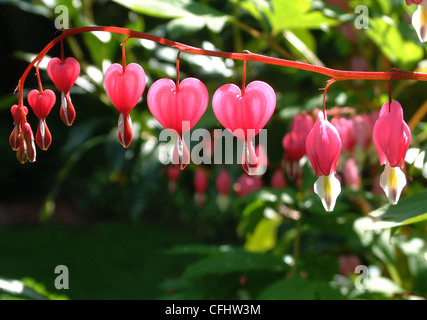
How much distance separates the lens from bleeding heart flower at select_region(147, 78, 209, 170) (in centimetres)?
70

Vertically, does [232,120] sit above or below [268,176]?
below

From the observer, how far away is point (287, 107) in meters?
1.60

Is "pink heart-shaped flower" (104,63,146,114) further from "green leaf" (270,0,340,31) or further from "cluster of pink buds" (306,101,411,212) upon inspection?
"green leaf" (270,0,340,31)

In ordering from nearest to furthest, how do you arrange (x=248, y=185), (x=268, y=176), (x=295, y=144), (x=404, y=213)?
(x=404, y=213) < (x=295, y=144) < (x=248, y=185) < (x=268, y=176)

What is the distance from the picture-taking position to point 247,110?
0.69 meters

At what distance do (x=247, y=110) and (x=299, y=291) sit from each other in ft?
1.64

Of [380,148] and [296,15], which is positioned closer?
[380,148]

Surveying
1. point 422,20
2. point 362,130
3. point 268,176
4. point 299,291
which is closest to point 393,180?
point 422,20

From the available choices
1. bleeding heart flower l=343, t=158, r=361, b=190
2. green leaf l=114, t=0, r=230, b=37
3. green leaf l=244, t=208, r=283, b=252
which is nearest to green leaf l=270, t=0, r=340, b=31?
green leaf l=114, t=0, r=230, b=37

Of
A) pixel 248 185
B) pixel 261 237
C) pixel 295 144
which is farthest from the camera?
pixel 261 237

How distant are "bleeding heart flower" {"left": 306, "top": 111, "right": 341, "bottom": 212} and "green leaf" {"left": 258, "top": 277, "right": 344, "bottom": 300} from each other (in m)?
0.40

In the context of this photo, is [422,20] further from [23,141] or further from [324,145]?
[23,141]

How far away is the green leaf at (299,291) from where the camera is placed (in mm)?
1042

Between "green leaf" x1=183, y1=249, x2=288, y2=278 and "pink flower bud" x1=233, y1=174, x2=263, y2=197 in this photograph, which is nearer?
"green leaf" x1=183, y1=249, x2=288, y2=278
